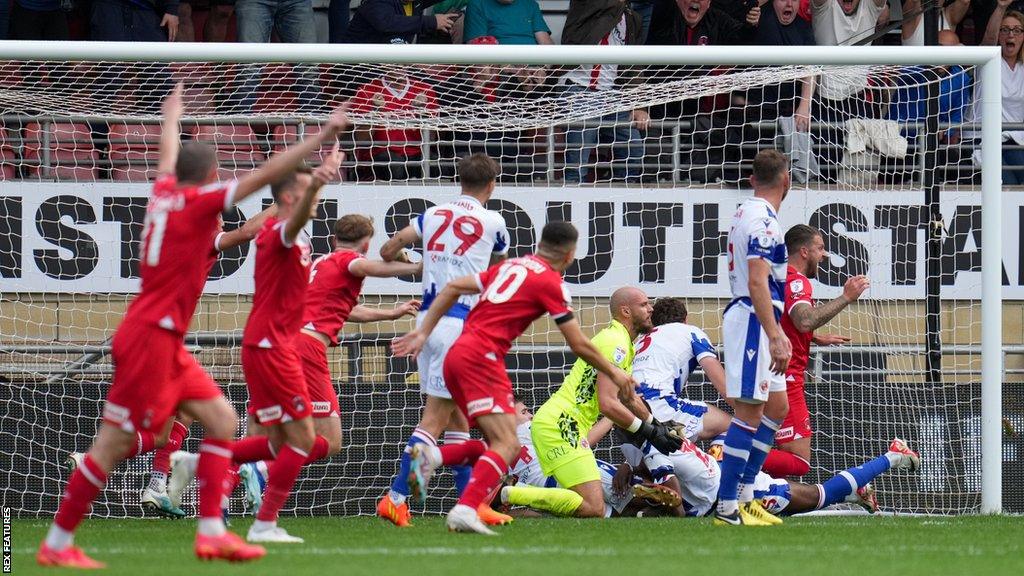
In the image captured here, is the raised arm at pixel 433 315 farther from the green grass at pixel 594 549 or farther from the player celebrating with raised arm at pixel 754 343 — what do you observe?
the player celebrating with raised arm at pixel 754 343

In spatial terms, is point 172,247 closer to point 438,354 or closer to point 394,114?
point 438,354

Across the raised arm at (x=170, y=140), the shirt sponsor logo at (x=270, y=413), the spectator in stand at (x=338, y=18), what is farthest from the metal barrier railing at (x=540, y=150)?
the shirt sponsor logo at (x=270, y=413)

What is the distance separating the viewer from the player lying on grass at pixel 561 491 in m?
9.34

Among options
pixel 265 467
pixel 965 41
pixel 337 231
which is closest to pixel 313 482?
pixel 265 467

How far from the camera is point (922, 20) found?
13.9 metres

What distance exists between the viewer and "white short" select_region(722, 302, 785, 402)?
8.30 meters

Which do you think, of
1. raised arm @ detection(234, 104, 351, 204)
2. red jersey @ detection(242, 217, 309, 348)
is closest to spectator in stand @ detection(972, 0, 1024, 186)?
red jersey @ detection(242, 217, 309, 348)

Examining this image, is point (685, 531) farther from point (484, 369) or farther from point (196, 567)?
point (196, 567)

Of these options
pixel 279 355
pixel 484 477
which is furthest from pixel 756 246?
pixel 279 355

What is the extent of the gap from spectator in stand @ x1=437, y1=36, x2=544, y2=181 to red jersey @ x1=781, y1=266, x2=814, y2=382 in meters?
2.58

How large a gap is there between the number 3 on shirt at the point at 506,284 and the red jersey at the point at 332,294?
1.39 m

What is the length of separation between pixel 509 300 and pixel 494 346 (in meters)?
0.27

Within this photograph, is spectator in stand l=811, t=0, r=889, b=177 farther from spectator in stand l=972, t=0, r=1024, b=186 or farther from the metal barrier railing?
spectator in stand l=972, t=0, r=1024, b=186

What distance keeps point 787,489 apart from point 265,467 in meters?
3.61
